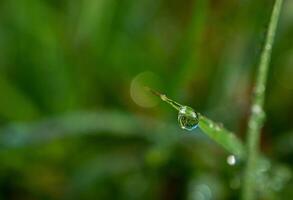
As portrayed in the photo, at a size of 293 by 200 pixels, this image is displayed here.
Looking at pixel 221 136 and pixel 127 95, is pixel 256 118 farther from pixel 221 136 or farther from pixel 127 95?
pixel 127 95

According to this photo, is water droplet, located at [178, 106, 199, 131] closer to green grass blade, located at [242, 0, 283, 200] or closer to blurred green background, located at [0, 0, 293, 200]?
green grass blade, located at [242, 0, 283, 200]

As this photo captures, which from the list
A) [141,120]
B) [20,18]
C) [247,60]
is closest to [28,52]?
[20,18]

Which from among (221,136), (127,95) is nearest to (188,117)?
(221,136)

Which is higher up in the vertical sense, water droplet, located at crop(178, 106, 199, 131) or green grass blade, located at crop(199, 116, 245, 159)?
green grass blade, located at crop(199, 116, 245, 159)

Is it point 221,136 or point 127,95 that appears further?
point 127,95

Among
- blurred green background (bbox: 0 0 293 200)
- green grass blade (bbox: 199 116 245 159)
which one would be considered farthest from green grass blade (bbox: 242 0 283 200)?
blurred green background (bbox: 0 0 293 200)
